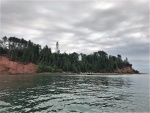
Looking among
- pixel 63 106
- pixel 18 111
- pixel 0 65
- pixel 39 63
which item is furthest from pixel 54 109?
pixel 39 63

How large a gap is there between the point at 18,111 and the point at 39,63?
163413mm

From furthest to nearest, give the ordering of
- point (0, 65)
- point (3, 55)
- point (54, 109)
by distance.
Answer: point (3, 55) → point (0, 65) → point (54, 109)

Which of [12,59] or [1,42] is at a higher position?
[1,42]

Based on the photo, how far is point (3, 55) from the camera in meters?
177

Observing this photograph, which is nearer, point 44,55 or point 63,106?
point 63,106

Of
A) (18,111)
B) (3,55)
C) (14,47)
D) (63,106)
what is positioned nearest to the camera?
(18,111)

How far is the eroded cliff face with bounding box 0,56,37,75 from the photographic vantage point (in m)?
164

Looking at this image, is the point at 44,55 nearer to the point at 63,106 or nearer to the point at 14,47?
the point at 14,47

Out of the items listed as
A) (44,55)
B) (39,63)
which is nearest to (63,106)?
(39,63)

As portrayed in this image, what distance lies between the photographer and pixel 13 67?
16712 centimetres

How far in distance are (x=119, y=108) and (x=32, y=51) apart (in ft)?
553

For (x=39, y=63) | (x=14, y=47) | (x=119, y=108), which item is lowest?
(x=119, y=108)

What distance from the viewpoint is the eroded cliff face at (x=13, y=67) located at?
16375 cm

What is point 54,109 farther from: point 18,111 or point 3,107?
point 3,107
